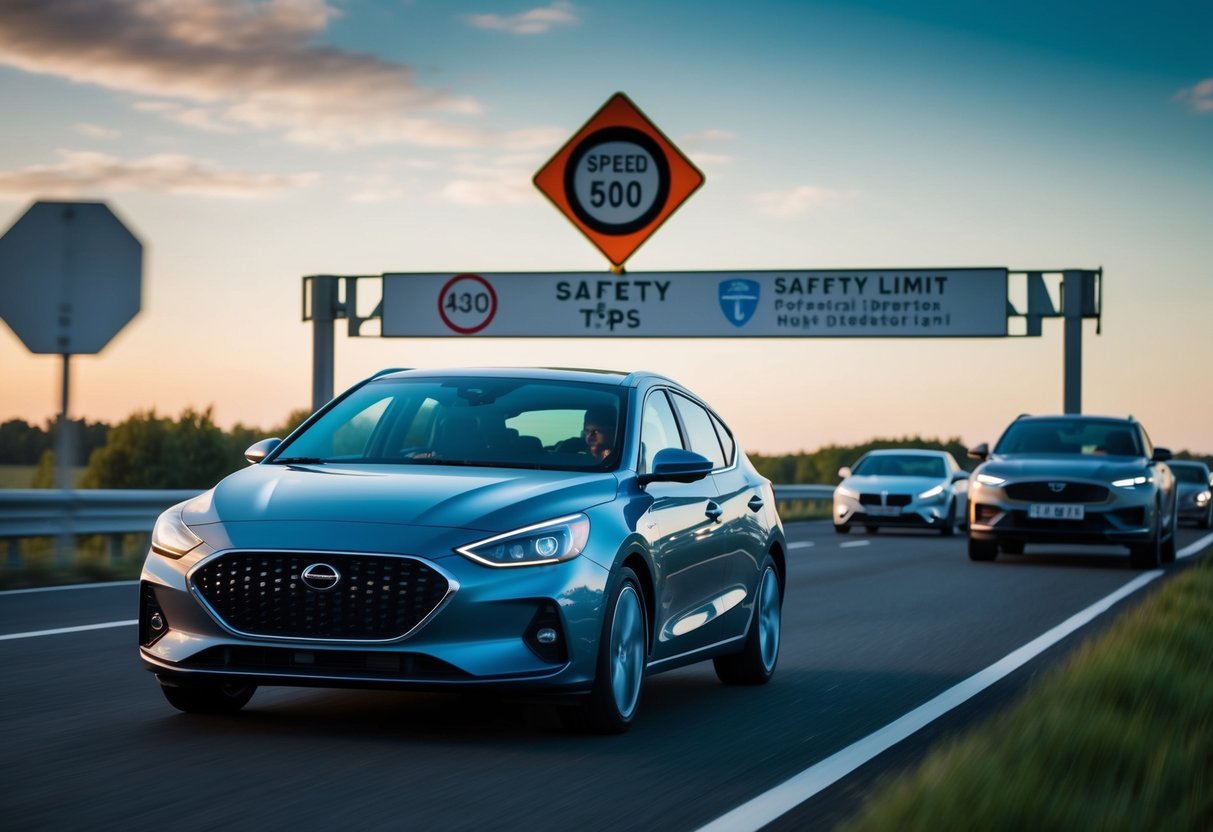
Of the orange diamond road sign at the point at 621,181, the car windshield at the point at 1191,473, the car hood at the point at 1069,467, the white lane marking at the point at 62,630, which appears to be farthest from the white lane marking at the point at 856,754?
the car windshield at the point at 1191,473

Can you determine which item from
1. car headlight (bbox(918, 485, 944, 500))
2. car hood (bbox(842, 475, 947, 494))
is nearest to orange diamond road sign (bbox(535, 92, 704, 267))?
car hood (bbox(842, 475, 947, 494))

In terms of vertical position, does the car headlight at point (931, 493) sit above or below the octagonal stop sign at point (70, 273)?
below

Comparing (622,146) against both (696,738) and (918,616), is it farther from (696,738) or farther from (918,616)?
(696,738)

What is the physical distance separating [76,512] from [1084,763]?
1311 centimetres

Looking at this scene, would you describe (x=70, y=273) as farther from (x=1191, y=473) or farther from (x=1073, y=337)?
(x=1191, y=473)

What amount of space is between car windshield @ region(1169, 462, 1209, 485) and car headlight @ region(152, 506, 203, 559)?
115ft

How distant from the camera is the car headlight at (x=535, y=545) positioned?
7.11 metres

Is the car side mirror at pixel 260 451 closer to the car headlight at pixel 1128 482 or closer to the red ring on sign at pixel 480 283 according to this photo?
the car headlight at pixel 1128 482

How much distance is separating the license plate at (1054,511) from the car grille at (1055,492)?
0.21 feet

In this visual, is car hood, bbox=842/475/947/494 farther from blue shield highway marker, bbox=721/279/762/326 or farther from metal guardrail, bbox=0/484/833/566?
metal guardrail, bbox=0/484/833/566

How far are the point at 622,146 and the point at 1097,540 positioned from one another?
9.61 meters

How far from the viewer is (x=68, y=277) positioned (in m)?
18.2

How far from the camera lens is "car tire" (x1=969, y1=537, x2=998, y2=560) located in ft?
73.3

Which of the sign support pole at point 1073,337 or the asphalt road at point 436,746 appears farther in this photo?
the sign support pole at point 1073,337
